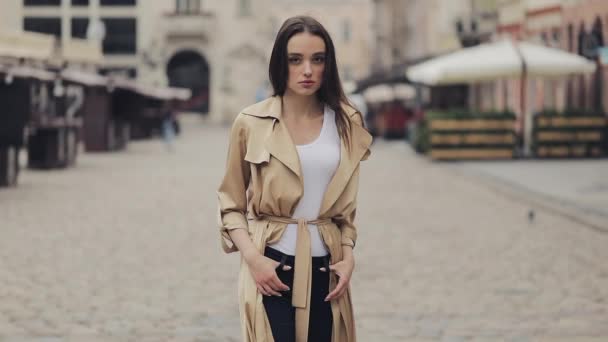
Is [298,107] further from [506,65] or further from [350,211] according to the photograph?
[506,65]

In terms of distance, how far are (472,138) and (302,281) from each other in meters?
23.0

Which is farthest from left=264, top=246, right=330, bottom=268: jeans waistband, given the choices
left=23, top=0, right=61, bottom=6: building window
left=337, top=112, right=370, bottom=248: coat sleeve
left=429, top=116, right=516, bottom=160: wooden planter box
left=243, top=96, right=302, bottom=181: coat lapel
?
left=23, top=0, right=61, bottom=6: building window

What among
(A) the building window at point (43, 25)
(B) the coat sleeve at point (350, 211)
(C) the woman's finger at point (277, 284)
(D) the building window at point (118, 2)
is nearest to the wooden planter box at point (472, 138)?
(B) the coat sleeve at point (350, 211)

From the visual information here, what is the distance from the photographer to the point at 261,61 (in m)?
68.3

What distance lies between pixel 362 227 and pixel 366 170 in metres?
10.9

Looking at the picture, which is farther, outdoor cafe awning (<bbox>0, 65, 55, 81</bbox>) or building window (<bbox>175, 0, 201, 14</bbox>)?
building window (<bbox>175, 0, 201, 14</bbox>)

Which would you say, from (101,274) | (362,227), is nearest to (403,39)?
(362,227)

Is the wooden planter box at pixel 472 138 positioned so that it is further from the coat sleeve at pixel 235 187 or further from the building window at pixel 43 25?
the building window at pixel 43 25

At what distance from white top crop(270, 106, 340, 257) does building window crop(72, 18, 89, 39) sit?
59.3 metres

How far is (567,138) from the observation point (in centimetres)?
2617

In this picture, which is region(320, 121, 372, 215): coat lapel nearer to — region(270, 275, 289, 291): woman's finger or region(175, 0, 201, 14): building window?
region(270, 275, 289, 291): woman's finger

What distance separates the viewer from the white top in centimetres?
362

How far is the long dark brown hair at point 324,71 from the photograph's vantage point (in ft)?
12.0

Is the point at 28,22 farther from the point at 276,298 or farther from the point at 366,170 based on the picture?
the point at 276,298
